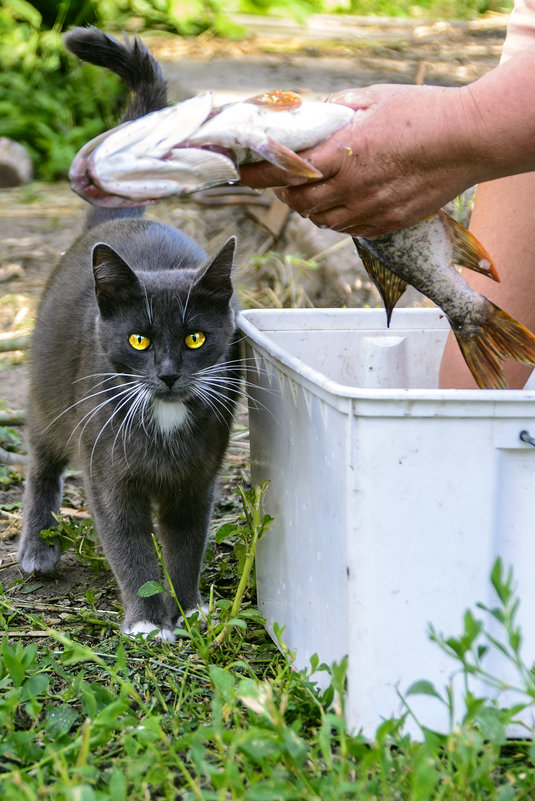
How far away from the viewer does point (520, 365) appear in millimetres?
2195

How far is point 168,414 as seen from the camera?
6.66 ft

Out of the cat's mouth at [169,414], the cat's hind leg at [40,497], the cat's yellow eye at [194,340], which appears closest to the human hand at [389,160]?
the cat's yellow eye at [194,340]

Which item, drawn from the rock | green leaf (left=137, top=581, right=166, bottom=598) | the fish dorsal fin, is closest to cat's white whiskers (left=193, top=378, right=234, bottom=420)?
green leaf (left=137, top=581, right=166, bottom=598)

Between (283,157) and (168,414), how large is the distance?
2.27 ft

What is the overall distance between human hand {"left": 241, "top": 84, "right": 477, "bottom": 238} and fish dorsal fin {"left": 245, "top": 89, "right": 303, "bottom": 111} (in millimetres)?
80

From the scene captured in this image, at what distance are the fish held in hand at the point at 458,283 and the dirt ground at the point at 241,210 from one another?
0.57 meters

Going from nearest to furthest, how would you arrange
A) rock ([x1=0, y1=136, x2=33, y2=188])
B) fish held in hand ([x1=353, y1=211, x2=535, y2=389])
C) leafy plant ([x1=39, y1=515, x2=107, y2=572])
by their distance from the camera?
fish held in hand ([x1=353, y1=211, x2=535, y2=389]) → leafy plant ([x1=39, y1=515, x2=107, y2=572]) → rock ([x1=0, y1=136, x2=33, y2=188])

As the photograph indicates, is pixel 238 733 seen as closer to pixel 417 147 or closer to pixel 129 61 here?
pixel 417 147

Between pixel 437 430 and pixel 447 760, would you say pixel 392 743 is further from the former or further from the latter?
pixel 437 430

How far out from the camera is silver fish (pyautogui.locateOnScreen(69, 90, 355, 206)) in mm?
1493

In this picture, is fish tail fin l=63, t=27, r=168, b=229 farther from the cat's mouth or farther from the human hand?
the human hand

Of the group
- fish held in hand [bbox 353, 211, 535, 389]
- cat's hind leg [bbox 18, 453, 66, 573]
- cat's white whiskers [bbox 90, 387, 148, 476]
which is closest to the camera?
fish held in hand [bbox 353, 211, 535, 389]

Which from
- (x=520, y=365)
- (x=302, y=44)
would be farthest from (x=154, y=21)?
(x=520, y=365)

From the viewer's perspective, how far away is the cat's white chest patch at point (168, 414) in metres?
2.02
